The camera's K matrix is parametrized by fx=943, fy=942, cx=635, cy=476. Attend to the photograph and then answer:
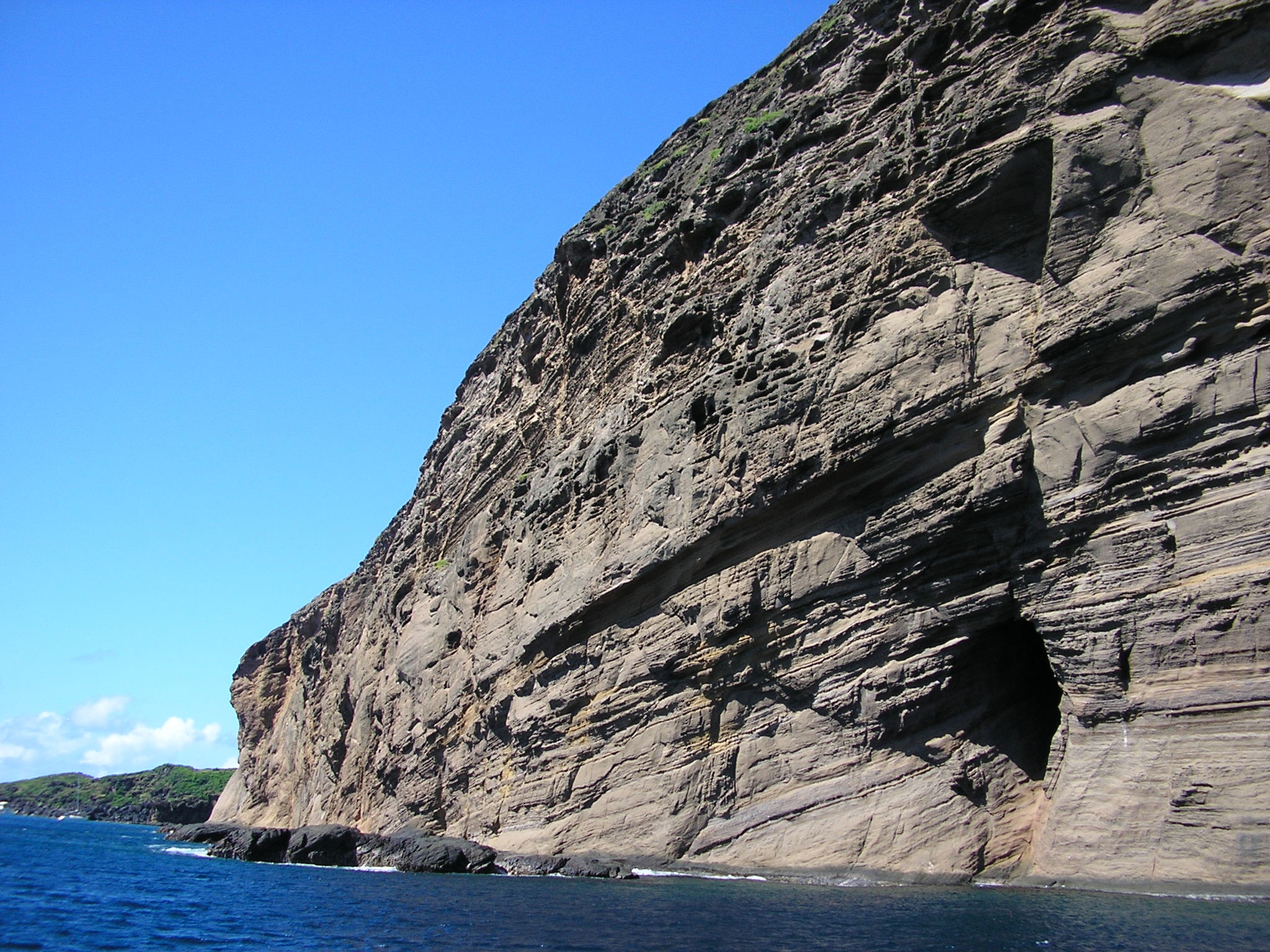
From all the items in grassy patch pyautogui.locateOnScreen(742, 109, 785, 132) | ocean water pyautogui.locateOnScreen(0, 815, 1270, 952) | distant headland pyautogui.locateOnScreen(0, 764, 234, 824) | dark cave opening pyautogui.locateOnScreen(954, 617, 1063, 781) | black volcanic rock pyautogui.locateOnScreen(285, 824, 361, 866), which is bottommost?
distant headland pyautogui.locateOnScreen(0, 764, 234, 824)

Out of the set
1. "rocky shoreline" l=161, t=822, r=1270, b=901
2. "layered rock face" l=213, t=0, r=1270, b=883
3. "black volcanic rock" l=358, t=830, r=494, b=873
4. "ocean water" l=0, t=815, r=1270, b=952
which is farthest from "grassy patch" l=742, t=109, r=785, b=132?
"black volcanic rock" l=358, t=830, r=494, b=873

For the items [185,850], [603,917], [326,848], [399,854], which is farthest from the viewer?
[185,850]

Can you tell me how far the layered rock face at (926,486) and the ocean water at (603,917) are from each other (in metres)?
2.17

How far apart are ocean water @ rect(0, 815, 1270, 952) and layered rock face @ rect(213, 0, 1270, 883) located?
2171mm

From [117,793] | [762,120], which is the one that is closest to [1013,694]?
[762,120]

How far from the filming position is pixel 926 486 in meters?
20.1

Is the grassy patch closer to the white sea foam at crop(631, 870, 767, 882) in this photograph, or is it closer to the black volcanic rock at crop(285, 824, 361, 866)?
the white sea foam at crop(631, 870, 767, 882)

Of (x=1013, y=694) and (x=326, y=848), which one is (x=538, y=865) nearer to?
(x=326, y=848)

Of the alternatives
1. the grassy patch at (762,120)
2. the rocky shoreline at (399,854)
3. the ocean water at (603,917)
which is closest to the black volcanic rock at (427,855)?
the rocky shoreline at (399,854)

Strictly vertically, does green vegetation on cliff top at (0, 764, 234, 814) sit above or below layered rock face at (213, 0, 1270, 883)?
below

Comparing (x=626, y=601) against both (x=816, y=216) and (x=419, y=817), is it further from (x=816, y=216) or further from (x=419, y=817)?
(x=419, y=817)

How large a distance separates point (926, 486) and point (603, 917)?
10765 mm

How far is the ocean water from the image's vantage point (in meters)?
12.5

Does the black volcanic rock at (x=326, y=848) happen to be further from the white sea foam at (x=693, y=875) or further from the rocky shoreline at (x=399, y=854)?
the white sea foam at (x=693, y=875)
